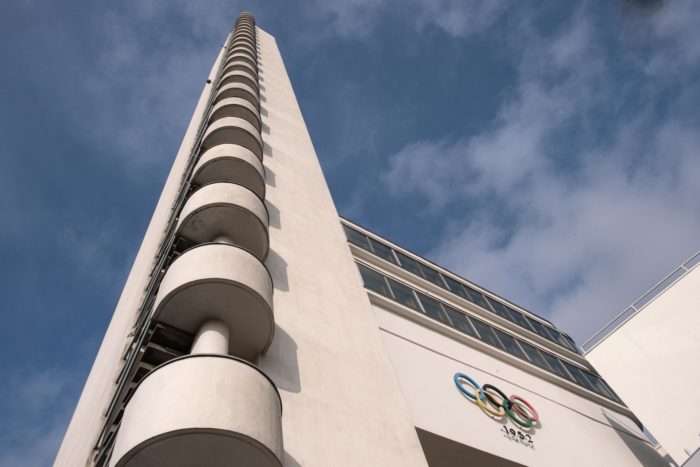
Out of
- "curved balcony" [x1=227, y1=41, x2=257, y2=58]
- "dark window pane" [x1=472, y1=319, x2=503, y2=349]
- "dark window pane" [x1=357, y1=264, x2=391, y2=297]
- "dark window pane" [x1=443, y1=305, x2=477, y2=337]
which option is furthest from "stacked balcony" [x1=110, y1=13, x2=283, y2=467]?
"curved balcony" [x1=227, y1=41, x2=257, y2=58]

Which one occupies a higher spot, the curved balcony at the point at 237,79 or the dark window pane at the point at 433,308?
the curved balcony at the point at 237,79

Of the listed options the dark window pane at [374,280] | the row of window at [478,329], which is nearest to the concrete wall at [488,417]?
the dark window pane at [374,280]

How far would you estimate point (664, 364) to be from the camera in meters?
18.4

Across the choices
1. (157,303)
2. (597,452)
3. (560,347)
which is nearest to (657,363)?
(597,452)

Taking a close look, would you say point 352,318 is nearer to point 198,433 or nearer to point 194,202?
point 194,202

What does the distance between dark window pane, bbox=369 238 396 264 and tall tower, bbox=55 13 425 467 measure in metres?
5.30

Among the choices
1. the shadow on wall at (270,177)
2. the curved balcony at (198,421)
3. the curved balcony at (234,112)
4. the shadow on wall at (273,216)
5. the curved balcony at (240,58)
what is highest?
the curved balcony at (240,58)

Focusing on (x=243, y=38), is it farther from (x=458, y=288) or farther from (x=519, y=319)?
(x=519, y=319)

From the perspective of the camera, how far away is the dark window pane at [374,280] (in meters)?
16.4

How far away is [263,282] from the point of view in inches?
330

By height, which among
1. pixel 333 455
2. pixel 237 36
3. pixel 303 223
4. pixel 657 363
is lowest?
pixel 333 455

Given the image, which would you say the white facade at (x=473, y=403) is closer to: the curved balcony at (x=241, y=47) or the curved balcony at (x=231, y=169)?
the curved balcony at (x=231, y=169)

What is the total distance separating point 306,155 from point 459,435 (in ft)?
40.1

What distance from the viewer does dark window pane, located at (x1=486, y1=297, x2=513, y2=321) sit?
2331cm
